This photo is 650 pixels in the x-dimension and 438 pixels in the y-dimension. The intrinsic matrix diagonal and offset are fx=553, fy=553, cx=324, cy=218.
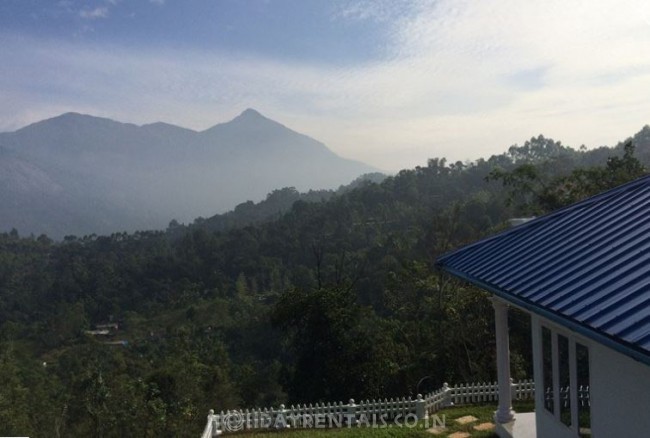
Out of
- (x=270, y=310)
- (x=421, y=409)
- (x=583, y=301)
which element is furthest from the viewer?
(x=270, y=310)

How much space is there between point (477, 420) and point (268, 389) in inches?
812

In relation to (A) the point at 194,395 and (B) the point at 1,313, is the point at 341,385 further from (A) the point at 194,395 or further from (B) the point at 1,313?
(B) the point at 1,313

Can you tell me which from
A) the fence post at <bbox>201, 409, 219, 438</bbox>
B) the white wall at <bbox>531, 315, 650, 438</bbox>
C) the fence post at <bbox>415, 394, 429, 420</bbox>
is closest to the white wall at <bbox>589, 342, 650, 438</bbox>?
the white wall at <bbox>531, 315, 650, 438</bbox>

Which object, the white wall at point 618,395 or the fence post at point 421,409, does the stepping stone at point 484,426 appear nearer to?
the fence post at point 421,409

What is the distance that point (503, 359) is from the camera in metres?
8.73

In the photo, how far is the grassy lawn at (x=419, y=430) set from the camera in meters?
→ 9.56

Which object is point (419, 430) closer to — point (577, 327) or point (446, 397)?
point (446, 397)

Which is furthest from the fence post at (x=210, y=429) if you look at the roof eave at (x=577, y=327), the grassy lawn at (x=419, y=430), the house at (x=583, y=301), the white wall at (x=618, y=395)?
the white wall at (x=618, y=395)

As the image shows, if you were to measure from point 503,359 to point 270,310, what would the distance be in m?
14.2

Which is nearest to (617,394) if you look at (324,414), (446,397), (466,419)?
(466,419)

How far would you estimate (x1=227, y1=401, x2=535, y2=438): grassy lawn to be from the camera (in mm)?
9556

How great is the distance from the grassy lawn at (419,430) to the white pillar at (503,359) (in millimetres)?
436

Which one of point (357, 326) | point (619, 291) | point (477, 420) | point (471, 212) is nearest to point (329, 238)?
point (471, 212)

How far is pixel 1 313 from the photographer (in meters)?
69.9
